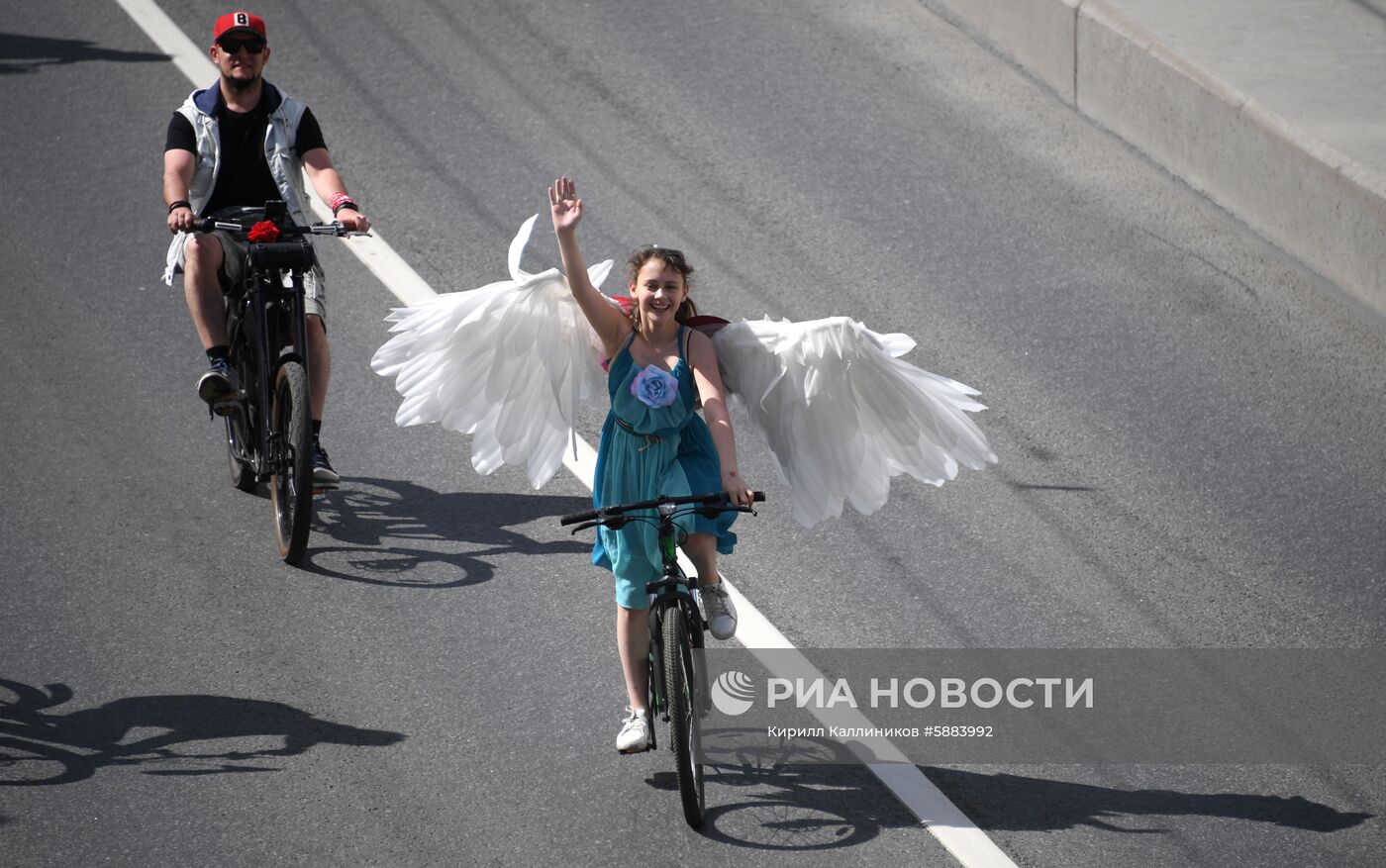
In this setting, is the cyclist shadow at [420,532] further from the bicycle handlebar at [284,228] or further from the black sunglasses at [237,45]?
the black sunglasses at [237,45]

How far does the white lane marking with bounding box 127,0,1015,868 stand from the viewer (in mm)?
5680

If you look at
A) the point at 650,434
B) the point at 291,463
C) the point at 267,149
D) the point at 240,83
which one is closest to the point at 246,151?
the point at 267,149

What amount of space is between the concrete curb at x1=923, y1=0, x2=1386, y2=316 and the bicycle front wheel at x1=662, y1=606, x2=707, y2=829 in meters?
5.61

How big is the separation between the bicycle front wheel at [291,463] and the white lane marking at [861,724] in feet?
3.17

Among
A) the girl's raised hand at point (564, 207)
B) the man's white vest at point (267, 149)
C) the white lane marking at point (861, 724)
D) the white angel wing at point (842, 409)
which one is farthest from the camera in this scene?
the man's white vest at point (267, 149)

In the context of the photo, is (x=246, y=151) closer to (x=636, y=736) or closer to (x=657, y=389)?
(x=657, y=389)

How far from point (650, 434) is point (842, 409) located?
73cm

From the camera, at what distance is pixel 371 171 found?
10.8 m

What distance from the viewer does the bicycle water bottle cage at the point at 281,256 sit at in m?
7.32

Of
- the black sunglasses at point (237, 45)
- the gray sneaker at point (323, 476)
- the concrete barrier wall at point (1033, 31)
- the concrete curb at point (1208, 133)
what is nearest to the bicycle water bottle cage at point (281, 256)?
the gray sneaker at point (323, 476)

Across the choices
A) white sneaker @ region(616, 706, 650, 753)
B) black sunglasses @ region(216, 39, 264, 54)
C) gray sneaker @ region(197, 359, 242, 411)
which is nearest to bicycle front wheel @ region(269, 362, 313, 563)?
gray sneaker @ region(197, 359, 242, 411)

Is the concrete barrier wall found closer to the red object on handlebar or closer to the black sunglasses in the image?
the black sunglasses

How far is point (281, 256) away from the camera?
7.34 meters

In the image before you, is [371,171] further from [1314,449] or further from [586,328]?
[1314,449]
